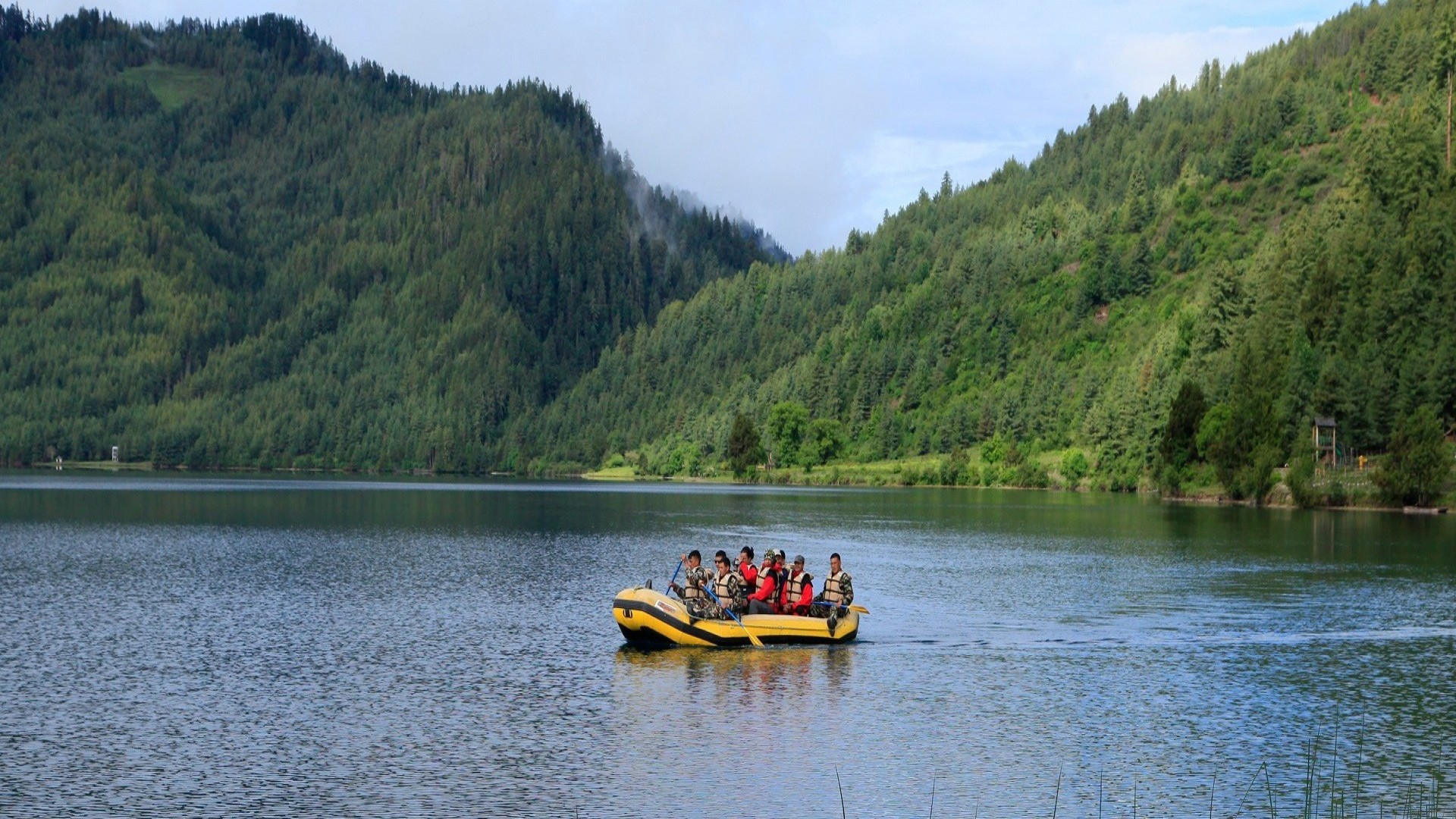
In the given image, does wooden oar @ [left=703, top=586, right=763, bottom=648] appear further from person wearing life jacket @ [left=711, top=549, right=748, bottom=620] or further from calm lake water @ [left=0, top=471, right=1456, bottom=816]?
calm lake water @ [left=0, top=471, right=1456, bottom=816]

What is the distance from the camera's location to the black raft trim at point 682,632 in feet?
184

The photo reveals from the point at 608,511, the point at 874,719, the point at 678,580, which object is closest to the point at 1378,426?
the point at 608,511

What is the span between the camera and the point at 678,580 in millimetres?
82000

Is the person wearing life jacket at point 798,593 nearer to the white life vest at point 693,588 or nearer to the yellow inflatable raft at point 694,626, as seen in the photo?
the yellow inflatable raft at point 694,626

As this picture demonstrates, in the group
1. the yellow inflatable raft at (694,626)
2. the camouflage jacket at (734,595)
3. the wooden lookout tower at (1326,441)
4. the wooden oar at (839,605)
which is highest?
the wooden lookout tower at (1326,441)

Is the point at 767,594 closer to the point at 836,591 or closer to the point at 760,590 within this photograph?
→ the point at 760,590

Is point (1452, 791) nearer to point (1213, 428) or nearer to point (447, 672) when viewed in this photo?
point (447, 672)

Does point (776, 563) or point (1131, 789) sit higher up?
point (776, 563)

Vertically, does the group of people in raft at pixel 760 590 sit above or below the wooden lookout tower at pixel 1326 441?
below

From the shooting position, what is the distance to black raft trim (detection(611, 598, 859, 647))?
5606cm

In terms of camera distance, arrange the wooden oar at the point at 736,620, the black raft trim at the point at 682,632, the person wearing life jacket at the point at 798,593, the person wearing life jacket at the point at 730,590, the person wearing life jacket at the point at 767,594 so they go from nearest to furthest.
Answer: the black raft trim at the point at 682,632 → the wooden oar at the point at 736,620 → the person wearing life jacket at the point at 730,590 → the person wearing life jacket at the point at 767,594 → the person wearing life jacket at the point at 798,593

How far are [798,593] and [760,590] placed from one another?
1.56 metres

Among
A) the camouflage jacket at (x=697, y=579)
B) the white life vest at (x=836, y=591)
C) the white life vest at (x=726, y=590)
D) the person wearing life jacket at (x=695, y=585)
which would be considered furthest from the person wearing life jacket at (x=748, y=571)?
the white life vest at (x=836, y=591)

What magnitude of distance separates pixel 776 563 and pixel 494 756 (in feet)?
74.9
